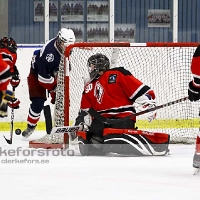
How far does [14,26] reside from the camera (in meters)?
8.72

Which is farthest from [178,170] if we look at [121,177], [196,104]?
[196,104]

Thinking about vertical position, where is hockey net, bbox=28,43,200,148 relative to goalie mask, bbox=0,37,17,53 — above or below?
below

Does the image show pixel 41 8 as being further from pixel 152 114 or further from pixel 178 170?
pixel 178 170

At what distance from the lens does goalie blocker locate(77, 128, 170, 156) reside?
18.6ft

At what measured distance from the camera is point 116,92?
18.9ft

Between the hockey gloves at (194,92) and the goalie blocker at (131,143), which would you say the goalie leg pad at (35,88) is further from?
the hockey gloves at (194,92)

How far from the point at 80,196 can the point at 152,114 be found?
2.14 metres

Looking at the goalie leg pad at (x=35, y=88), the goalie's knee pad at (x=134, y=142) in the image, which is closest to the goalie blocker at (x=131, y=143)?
the goalie's knee pad at (x=134, y=142)

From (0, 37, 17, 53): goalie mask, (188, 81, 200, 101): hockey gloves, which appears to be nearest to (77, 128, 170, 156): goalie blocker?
(188, 81, 200, 101): hockey gloves

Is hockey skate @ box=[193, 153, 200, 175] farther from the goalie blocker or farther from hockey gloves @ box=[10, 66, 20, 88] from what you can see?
hockey gloves @ box=[10, 66, 20, 88]

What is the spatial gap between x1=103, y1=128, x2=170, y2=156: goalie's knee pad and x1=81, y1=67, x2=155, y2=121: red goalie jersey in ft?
0.58

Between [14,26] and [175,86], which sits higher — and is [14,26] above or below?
above

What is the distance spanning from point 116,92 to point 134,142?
1.21ft

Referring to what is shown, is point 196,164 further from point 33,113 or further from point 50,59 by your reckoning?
point 33,113
